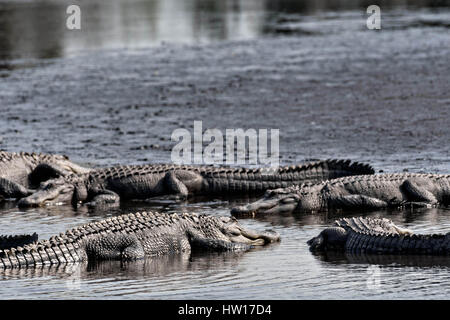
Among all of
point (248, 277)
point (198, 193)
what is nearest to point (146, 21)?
point (198, 193)

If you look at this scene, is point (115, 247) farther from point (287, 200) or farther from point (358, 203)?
point (358, 203)

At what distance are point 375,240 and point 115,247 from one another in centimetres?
242

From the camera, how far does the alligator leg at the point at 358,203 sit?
11.3 m

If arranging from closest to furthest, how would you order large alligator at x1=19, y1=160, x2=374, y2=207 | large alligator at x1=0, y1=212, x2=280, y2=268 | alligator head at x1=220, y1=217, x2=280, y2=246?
large alligator at x1=0, y1=212, x2=280, y2=268 < alligator head at x1=220, y1=217, x2=280, y2=246 < large alligator at x1=19, y1=160, x2=374, y2=207

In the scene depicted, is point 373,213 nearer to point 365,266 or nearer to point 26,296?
point 365,266

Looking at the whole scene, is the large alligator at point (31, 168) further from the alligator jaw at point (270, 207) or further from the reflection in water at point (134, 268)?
the reflection in water at point (134, 268)

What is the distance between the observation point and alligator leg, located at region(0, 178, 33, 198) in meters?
12.9

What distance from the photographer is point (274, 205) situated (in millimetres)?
11297

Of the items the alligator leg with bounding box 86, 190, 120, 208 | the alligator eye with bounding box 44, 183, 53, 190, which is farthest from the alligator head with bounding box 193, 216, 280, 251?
the alligator eye with bounding box 44, 183, 53, 190

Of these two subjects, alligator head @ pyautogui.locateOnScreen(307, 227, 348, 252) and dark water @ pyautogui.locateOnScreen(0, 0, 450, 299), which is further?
alligator head @ pyautogui.locateOnScreen(307, 227, 348, 252)

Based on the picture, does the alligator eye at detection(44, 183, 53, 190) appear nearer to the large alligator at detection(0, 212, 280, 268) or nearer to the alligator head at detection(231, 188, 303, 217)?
the alligator head at detection(231, 188, 303, 217)

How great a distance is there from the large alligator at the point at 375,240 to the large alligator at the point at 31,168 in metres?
4.87
